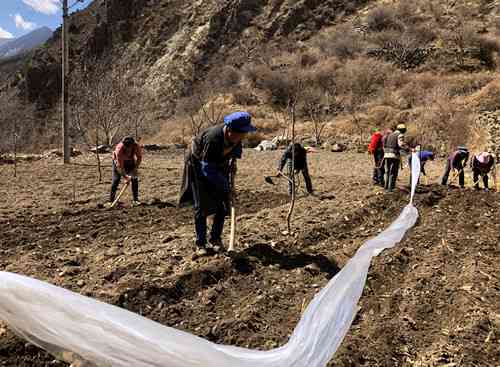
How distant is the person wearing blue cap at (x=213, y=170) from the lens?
3.39 meters

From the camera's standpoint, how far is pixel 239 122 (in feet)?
10.8

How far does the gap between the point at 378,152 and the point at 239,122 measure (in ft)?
17.2

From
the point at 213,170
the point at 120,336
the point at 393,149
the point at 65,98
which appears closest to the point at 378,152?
the point at 393,149

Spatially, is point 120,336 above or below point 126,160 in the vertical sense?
below

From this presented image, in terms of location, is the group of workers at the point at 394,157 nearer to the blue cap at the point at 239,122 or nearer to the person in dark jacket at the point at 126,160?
the person in dark jacket at the point at 126,160

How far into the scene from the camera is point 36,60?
38.6 meters

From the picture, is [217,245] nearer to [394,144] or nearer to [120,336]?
[120,336]

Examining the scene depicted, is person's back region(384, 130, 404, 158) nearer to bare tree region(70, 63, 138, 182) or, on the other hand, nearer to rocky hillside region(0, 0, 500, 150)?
bare tree region(70, 63, 138, 182)

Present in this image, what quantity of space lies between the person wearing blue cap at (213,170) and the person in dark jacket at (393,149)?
13.6 ft

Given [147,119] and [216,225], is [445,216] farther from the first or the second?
[147,119]

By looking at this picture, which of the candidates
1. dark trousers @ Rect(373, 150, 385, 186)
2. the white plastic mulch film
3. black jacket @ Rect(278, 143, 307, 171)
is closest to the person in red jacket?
dark trousers @ Rect(373, 150, 385, 186)

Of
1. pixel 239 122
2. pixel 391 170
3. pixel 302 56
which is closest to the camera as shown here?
pixel 239 122

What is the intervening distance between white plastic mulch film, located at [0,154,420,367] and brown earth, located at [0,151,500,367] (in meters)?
0.17

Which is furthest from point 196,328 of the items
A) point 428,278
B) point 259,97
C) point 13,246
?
point 259,97
